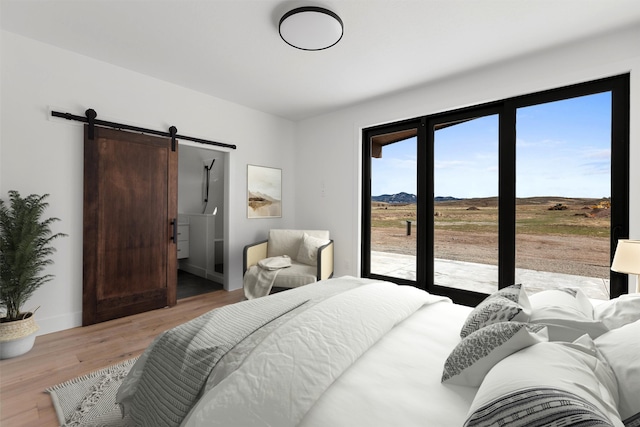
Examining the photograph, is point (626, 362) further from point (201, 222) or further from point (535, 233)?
point (201, 222)

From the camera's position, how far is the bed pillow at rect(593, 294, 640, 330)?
118 cm

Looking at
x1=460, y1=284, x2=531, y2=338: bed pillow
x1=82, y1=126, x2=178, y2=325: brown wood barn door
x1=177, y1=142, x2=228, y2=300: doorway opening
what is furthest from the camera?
x1=177, y1=142, x2=228, y2=300: doorway opening

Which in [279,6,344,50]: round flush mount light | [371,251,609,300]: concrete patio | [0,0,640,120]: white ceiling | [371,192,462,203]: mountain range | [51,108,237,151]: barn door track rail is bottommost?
[371,251,609,300]: concrete patio

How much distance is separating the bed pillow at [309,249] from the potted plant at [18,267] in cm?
247

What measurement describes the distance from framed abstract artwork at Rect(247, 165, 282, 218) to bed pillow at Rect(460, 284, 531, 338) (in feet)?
11.2

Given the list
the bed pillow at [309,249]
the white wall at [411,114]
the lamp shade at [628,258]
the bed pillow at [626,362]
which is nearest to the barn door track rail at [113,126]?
the white wall at [411,114]

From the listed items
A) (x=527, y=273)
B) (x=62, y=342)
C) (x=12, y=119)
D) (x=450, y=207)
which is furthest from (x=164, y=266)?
(x=527, y=273)

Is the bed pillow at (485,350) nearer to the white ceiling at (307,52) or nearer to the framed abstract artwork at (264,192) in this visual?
the white ceiling at (307,52)

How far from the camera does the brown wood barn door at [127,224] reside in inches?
114

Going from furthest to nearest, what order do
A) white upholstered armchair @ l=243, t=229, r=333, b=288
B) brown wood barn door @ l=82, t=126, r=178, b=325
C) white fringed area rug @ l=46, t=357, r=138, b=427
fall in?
white upholstered armchair @ l=243, t=229, r=333, b=288, brown wood barn door @ l=82, t=126, r=178, b=325, white fringed area rug @ l=46, t=357, r=138, b=427

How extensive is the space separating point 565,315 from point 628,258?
107 cm

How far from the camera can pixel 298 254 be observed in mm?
3879

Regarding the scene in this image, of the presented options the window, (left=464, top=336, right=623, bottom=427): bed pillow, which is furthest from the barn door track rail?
(left=464, top=336, right=623, bottom=427): bed pillow

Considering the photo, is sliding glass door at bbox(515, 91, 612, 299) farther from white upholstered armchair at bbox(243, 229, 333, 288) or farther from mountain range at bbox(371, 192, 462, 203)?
white upholstered armchair at bbox(243, 229, 333, 288)
